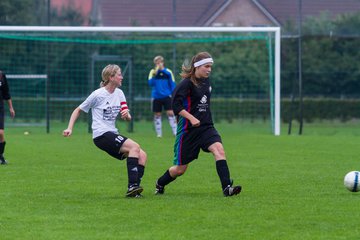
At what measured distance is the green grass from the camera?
7980 millimetres

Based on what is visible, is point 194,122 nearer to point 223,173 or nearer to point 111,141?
point 223,173

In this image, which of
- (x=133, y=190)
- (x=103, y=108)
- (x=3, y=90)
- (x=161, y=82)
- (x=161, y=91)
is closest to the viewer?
(x=133, y=190)

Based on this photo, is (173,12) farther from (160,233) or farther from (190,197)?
(160,233)

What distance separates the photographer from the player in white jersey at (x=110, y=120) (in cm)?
1062

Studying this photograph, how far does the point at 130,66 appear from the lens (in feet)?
88.6

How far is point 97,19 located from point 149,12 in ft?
5.08

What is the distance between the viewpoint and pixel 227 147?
19.5 metres

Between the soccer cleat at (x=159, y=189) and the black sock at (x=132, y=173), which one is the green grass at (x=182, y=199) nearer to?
the soccer cleat at (x=159, y=189)

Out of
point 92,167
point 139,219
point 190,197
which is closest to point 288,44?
point 92,167

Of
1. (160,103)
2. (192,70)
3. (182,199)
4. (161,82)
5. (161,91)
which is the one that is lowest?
(182,199)

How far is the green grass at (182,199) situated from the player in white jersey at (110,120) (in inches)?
19.4

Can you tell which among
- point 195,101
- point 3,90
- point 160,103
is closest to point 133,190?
point 195,101

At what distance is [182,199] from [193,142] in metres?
0.75

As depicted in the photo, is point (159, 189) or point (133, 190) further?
point (159, 189)
